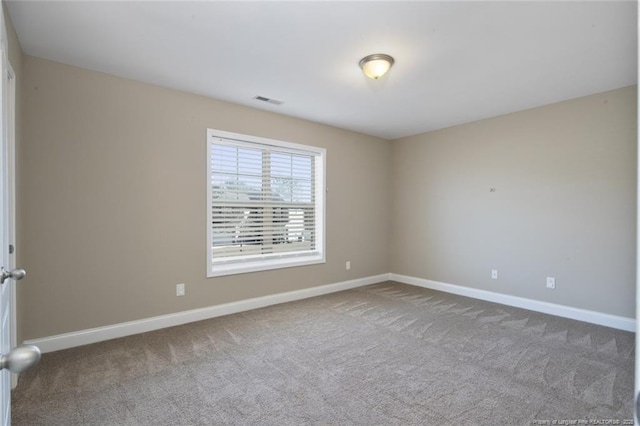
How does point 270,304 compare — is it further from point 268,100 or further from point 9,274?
point 9,274

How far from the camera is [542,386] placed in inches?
91.4

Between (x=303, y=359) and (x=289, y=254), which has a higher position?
(x=289, y=254)

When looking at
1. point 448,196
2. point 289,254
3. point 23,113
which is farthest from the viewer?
point 448,196

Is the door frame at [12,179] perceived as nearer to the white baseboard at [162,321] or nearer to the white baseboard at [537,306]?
the white baseboard at [162,321]

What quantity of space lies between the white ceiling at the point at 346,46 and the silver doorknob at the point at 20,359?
2146mm

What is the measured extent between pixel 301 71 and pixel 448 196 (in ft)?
10.1

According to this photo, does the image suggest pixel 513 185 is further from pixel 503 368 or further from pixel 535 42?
pixel 503 368

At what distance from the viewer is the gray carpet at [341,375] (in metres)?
2.03

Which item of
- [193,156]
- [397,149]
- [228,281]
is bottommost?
[228,281]

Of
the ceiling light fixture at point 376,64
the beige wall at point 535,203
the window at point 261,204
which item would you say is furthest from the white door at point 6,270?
the beige wall at point 535,203

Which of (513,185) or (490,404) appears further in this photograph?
(513,185)

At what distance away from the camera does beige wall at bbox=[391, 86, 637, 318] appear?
11.5 feet

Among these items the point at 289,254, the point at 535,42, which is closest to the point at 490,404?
the point at 535,42

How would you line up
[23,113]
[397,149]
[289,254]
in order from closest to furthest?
[23,113] < [289,254] < [397,149]
